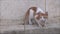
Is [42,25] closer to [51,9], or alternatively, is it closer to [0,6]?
[51,9]

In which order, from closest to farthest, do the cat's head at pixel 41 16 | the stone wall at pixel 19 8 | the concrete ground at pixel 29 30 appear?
the concrete ground at pixel 29 30 < the cat's head at pixel 41 16 < the stone wall at pixel 19 8

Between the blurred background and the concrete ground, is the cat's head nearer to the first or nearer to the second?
the blurred background

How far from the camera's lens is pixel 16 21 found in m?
2.51

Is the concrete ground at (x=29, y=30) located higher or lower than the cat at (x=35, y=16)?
lower

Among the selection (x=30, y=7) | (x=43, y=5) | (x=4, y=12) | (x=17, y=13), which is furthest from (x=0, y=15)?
(x=43, y=5)

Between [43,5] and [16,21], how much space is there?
0.51 metres

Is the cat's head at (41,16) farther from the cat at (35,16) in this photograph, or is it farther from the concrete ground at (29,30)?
the concrete ground at (29,30)

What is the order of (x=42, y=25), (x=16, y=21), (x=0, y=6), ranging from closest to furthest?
(x=42, y=25)
(x=16, y=21)
(x=0, y=6)

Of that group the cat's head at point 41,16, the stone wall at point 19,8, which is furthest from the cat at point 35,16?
the stone wall at point 19,8

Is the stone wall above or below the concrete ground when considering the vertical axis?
above

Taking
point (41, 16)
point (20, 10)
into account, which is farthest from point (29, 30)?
point (20, 10)

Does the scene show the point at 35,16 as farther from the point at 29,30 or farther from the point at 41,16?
the point at 29,30

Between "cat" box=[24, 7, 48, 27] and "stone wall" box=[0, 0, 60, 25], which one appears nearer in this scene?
"cat" box=[24, 7, 48, 27]

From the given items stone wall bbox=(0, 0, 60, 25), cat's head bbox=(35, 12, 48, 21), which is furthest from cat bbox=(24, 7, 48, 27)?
stone wall bbox=(0, 0, 60, 25)
